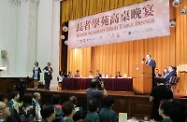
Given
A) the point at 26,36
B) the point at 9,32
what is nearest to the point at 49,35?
the point at 26,36

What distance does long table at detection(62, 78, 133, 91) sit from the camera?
34.1ft

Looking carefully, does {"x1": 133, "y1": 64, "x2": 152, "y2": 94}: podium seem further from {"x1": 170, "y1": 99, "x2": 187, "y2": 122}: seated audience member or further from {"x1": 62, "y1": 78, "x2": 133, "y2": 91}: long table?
{"x1": 170, "y1": 99, "x2": 187, "y2": 122}: seated audience member

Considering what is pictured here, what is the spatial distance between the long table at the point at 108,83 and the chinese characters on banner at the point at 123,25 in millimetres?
1589

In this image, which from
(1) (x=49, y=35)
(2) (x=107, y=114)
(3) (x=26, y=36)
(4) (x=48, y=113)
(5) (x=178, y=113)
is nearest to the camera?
(5) (x=178, y=113)

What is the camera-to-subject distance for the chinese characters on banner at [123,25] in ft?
28.0

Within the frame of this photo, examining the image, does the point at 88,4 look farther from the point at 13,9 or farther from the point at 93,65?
the point at 93,65

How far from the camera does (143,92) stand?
755 centimetres

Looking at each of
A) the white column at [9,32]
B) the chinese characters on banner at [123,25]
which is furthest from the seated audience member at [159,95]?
the white column at [9,32]

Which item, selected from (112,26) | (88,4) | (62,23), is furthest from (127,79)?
(62,23)

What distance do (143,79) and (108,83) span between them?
3678mm

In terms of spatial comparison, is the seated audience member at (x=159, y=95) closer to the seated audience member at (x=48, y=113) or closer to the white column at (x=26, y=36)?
the seated audience member at (x=48, y=113)

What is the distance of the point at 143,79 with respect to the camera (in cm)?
755

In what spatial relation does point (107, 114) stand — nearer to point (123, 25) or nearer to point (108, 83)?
point (123, 25)

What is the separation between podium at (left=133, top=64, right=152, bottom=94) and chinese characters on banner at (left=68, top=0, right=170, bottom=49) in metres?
1.46
